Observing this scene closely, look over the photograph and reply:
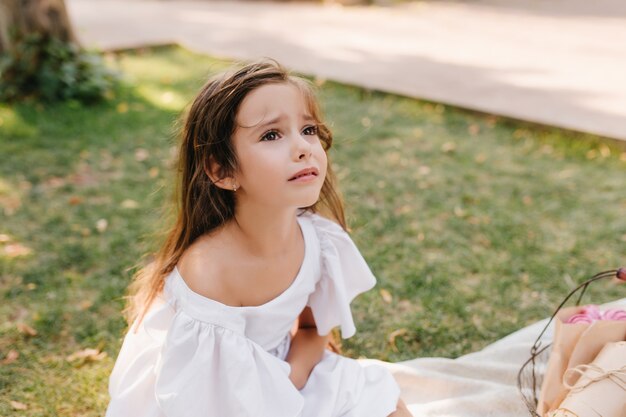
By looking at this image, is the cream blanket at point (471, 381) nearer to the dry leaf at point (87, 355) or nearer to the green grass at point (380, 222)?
the green grass at point (380, 222)

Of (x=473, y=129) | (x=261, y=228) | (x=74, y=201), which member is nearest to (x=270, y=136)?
(x=261, y=228)

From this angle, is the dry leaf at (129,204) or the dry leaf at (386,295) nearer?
the dry leaf at (386,295)

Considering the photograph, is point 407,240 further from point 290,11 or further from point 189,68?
point 290,11

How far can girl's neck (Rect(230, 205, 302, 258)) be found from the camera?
179 cm

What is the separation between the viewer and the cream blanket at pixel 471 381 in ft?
7.14

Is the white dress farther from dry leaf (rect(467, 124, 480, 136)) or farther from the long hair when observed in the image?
dry leaf (rect(467, 124, 480, 136))

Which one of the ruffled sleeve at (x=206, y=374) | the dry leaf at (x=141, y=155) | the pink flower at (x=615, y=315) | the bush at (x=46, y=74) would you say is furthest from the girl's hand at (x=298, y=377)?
the bush at (x=46, y=74)

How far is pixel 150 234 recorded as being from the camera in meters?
3.40

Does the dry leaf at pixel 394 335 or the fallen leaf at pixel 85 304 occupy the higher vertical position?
the dry leaf at pixel 394 335

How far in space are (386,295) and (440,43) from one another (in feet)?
18.3

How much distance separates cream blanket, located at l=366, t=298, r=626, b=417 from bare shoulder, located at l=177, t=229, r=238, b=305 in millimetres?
876

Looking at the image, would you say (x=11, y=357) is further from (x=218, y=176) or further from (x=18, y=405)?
(x=218, y=176)

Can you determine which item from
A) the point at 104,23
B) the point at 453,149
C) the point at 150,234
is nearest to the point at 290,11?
the point at 104,23

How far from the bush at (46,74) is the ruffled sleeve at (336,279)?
4.09 meters
